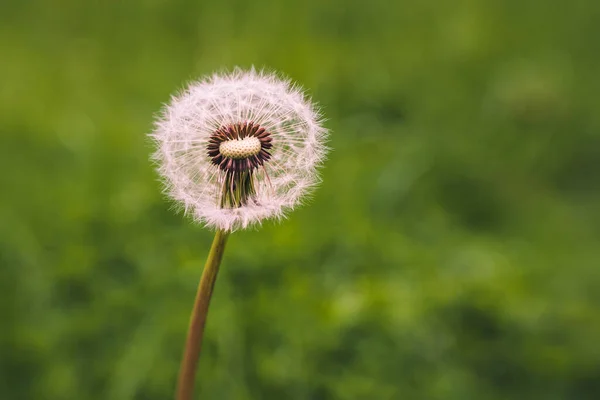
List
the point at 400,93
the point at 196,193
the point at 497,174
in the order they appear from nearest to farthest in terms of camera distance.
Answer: the point at 196,193 → the point at 497,174 → the point at 400,93

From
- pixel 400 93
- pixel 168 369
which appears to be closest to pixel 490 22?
pixel 400 93

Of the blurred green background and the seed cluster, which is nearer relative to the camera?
the seed cluster

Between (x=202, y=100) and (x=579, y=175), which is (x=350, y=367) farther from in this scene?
(x=579, y=175)

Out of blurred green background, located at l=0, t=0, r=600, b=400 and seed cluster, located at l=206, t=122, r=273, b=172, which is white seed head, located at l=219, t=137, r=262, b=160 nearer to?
seed cluster, located at l=206, t=122, r=273, b=172

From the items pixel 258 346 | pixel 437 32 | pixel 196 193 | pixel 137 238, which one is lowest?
pixel 196 193

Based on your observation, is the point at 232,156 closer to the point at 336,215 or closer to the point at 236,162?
the point at 236,162

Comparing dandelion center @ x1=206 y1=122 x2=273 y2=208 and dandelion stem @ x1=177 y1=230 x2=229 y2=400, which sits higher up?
dandelion center @ x1=206 y1=122 x2=273 y2=208

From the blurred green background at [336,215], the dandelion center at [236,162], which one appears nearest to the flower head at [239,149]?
the dandelion center at [236,162]

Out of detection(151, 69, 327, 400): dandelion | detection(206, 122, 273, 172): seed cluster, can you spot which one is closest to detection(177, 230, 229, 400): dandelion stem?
detection(151, 69, 327, 400): dandelion

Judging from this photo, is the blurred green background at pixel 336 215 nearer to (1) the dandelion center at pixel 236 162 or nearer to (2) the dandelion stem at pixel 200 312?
(2) the dandelion stem at pixel 200 312
